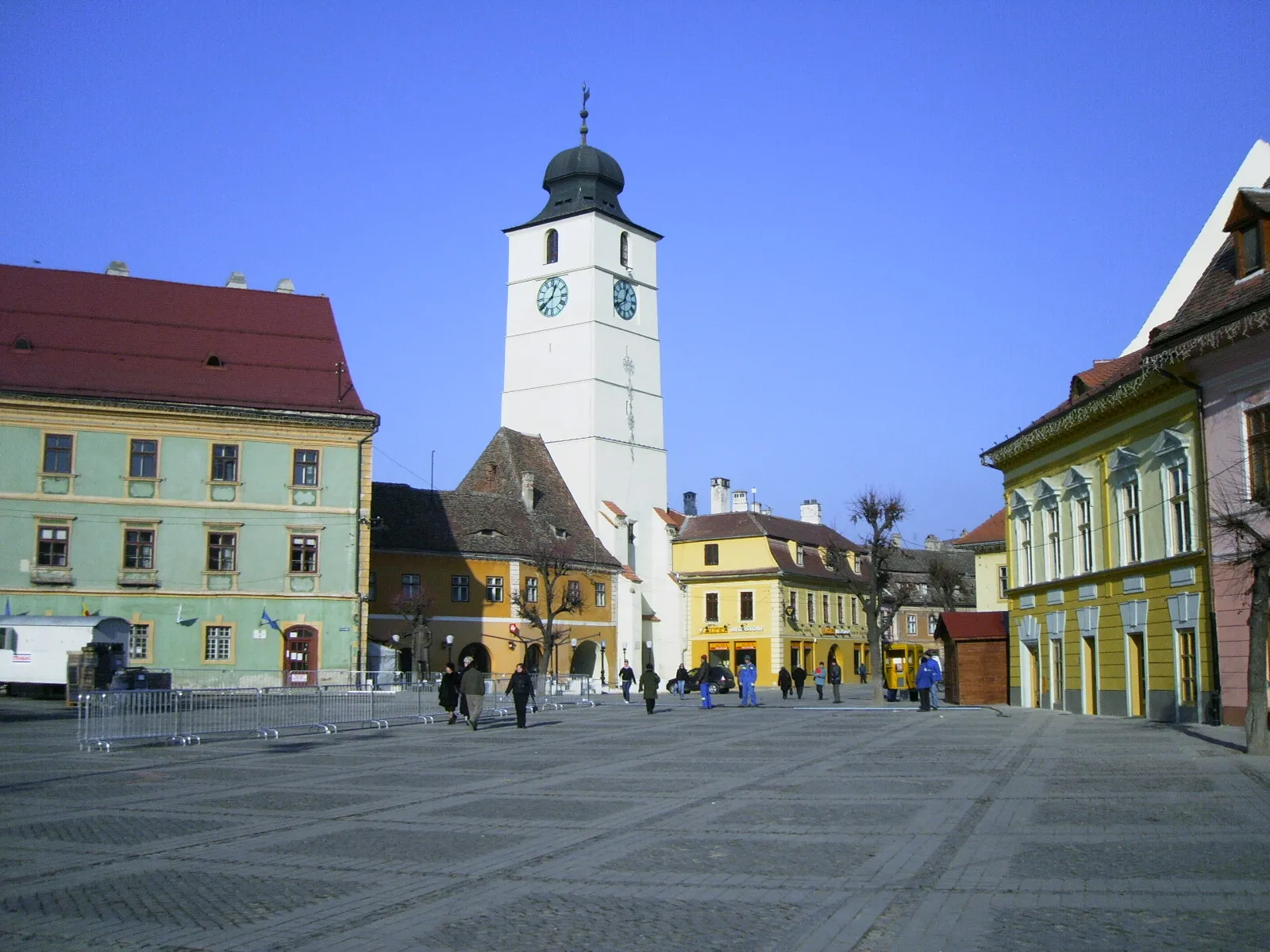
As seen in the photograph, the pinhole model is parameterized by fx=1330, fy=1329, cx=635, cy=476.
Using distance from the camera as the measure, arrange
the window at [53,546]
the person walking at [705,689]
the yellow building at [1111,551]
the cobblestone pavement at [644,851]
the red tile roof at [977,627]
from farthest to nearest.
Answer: the window at [53,546], the person walking at [705,689], the red tile roof at [977,627], the yellow building at [1111,551], the cobblestone pavement at [644,851]

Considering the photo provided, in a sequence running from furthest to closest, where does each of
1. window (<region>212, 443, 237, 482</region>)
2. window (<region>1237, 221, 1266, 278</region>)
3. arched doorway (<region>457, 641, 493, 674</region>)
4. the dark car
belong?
arched doorway (<region>457, 641, 493, 674</region>)
the dark car
window (<region>212, 443, 237, 482</region>)
window (<region>1237, 221, 1266, 278</region>)

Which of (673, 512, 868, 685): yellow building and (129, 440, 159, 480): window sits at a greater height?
(129, 440, 159, 480): window

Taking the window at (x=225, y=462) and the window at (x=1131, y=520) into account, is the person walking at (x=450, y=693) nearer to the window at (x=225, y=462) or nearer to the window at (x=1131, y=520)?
the window at (x=1131, y=520)

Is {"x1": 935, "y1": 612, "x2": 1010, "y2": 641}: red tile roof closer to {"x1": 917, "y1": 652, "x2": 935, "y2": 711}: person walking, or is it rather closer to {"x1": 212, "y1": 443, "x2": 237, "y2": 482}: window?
{"x1": 917, "y1": 652, "x2": 935, "y2": 711}: person walking

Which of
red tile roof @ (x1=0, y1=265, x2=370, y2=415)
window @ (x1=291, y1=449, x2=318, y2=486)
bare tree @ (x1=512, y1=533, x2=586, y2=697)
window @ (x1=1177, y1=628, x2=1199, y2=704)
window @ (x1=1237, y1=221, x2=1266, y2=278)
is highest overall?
red tile roof @ (x1=0, y1=265, x2=370, y2=415)

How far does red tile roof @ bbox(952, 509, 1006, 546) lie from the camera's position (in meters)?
61.7

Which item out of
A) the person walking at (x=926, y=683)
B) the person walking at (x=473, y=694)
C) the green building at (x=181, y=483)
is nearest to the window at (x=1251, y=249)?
the person walking at (x=926, y=683)

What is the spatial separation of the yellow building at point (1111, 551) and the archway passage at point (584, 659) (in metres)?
32.5

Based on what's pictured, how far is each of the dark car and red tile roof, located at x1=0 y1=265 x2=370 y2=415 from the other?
20379 millimetres

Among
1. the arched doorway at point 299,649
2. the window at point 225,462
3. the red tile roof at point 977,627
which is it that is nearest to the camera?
the red tile roof at point 977,627

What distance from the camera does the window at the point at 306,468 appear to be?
1938 inches

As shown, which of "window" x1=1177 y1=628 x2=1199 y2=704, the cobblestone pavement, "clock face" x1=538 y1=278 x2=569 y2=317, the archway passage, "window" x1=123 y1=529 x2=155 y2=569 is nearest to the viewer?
the cobblestone pavement

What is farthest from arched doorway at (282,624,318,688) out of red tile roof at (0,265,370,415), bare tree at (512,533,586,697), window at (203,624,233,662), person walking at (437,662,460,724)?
person walking at (437,662,460,724)

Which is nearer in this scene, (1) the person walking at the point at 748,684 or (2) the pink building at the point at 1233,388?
(2) the pink building at the point at 1233,388
